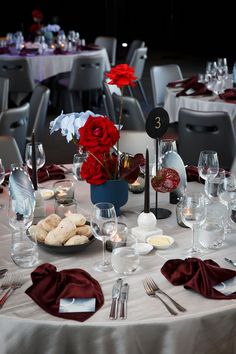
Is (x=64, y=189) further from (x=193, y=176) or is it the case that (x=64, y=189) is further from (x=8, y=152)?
(x=8, y=152)

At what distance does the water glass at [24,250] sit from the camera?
2035 mm

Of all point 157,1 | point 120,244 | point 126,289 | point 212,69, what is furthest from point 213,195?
point 157,1

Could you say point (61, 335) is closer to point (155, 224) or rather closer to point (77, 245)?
point (77, 245)

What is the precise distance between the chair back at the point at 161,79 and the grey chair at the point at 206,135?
1.80m

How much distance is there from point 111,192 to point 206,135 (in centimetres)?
210

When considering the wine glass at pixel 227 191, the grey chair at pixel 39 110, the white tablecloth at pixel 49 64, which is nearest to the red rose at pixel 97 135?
the wine glass at pixel 227 191

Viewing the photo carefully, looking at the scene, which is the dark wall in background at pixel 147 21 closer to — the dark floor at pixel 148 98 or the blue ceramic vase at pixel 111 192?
the dark floor at pixel 148 98

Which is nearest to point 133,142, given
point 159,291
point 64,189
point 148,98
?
point 64,189

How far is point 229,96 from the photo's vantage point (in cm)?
498

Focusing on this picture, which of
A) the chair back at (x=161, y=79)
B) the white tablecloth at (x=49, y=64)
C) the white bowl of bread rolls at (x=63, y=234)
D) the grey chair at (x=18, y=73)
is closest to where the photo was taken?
the white bowl of bread rolls at (x=63, y=234)

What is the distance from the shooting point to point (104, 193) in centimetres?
237

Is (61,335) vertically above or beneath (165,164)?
beneath

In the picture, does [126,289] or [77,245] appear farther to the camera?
[77,245]

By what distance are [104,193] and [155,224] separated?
0.82 ft
